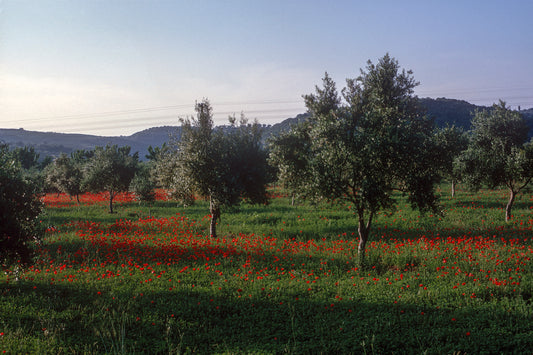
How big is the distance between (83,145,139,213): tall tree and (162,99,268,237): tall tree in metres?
16.5

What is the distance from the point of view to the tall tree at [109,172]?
106ft

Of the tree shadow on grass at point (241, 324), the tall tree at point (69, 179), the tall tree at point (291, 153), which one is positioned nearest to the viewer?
the tree shadow on grass at point (241, 324)

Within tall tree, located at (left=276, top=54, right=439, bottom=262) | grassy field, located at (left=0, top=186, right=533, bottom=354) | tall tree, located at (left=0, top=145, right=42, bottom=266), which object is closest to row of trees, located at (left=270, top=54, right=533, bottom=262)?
tall tree, located at (left=276, top=54, right=439, bottom=262)

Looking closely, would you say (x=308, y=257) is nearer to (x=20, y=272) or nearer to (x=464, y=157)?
(x=20, y=272)

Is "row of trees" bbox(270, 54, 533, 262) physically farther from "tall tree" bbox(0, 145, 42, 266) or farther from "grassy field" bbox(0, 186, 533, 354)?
"tall tree" bbox(0, 145, 42, 266)

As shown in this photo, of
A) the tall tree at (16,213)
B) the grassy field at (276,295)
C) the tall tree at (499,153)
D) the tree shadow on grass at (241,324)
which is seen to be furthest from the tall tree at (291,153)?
the tall tree at (499,153)

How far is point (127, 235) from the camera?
61.1 feet

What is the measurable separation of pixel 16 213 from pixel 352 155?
40.6ft

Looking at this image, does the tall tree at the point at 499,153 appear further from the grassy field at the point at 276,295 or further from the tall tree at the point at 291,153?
the tall tree at the point at 291,153

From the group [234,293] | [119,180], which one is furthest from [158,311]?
[119,180]

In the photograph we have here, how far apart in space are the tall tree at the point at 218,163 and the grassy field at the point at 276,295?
113 inches

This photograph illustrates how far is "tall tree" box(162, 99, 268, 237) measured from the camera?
17.5m

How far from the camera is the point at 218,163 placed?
696 inches

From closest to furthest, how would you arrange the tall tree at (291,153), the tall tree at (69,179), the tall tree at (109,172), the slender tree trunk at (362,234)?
1. the slender tree trunk at (362,234)
2. the tall tree at (291,153)
3. the tall tree at (109,172)
4. the tall tree at (69,179)
